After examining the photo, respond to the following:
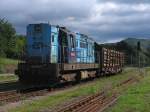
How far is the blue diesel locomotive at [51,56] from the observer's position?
2539 cm

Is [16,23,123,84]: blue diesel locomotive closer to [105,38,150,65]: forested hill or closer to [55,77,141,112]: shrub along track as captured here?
[55,77,141,112]: shrub along track

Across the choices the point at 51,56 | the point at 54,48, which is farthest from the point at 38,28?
the point at 51,56

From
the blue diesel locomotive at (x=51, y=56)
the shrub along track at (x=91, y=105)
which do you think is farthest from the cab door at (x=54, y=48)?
the shrub along track at (x=91, y=105)

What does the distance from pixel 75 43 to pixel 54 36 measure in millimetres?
3101

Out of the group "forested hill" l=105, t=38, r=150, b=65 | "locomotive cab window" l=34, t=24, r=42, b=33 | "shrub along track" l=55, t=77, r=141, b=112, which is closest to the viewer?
"shrub along track" l=55, t=77, r=141, b=112

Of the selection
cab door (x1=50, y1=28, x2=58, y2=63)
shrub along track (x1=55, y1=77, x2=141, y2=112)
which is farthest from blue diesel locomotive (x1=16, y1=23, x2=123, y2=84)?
shrub along track (x1=55, y1=77, x2=141, y2=112)

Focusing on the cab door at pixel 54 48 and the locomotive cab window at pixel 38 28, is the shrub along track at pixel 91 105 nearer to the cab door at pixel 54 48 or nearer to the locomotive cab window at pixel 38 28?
the cab door at pixel 54 48

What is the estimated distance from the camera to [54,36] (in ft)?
88.8

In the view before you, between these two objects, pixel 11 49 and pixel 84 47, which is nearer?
pixel 84 47

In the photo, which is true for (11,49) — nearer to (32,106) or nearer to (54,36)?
(54,36)

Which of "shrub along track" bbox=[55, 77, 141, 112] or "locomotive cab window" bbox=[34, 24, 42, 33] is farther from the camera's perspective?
"locomotive cab window" bbox=[34, 24, 42, 33]

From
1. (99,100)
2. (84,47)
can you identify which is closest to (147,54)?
(84,47)

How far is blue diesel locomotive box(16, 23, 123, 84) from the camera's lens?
83.3ft

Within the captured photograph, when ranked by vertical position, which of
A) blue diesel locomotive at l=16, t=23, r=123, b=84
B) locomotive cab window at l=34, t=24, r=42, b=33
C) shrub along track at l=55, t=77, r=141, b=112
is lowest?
shrub along track at l=55, t=77, r=141, b=112
